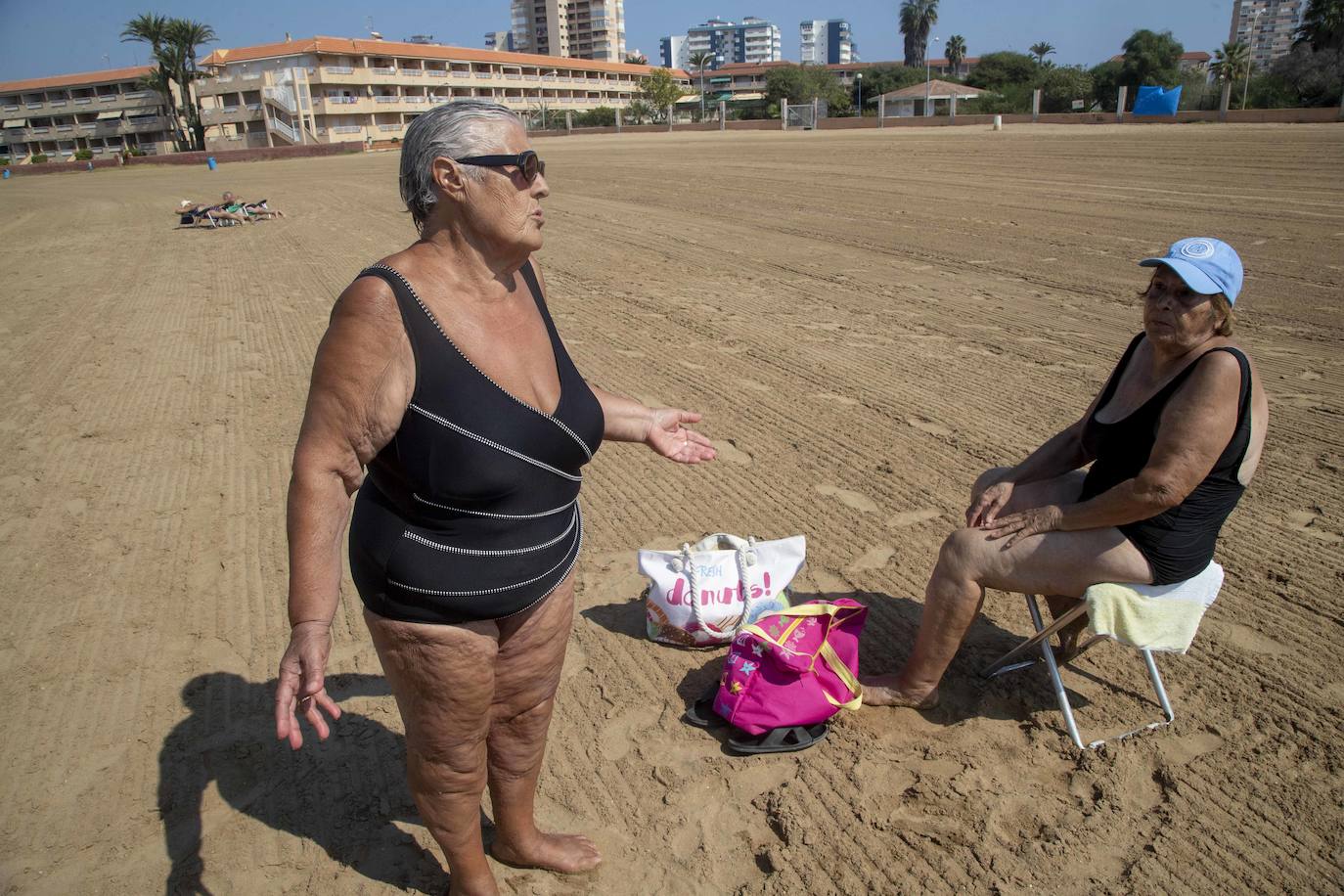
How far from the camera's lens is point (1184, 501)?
2506 mm

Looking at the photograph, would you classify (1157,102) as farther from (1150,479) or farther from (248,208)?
(1150,479)

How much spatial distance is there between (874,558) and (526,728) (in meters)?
2.20

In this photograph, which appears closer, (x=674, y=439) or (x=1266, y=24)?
(x=674, y=439)

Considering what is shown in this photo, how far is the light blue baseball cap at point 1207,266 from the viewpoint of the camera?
2.43 metres

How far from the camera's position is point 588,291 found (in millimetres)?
9531

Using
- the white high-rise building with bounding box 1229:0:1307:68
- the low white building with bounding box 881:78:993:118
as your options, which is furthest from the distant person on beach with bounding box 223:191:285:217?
the white high-rise building with bounding box 1229:0:1307:68

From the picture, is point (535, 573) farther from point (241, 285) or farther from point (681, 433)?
point (241, 285)

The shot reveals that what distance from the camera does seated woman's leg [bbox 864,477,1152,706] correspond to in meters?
2.59

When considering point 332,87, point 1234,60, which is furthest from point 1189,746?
point 332,87

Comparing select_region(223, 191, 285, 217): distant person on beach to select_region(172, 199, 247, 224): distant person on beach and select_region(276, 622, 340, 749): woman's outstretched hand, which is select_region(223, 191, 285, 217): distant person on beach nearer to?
select_region(172, 199, 247, 224): distant person on beach

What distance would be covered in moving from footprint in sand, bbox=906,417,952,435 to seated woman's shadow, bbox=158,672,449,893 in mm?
3492

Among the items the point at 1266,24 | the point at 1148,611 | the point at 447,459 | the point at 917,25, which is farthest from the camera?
the point at 1266,24

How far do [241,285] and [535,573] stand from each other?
10.5 m

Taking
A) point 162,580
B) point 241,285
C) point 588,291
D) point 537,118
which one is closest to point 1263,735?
point 162,580
